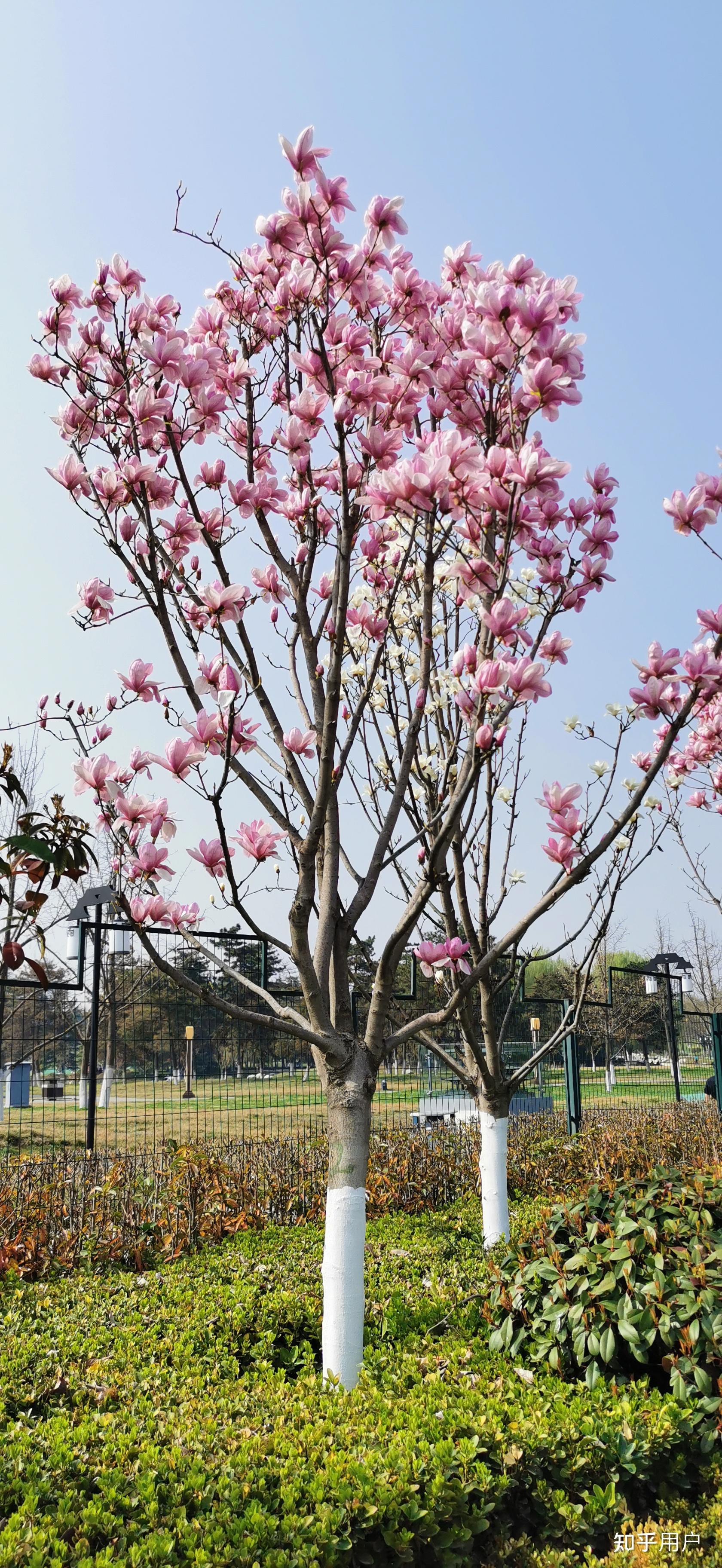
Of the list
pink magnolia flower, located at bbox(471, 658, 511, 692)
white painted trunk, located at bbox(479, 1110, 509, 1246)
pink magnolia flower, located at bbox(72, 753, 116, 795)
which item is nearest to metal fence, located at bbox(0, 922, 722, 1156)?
white painted trunk, located at bbox(479, 1110, 509, 1246)

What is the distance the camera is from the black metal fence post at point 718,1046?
1195 centimetres

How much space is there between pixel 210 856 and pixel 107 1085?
531cm

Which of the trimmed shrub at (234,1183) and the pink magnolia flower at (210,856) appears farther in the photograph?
the trimmed shrub at (234,1183)

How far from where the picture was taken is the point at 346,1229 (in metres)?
3.04

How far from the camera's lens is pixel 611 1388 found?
303cm

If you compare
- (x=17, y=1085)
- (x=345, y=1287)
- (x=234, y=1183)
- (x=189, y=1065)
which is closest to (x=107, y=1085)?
(x=189, y=1065)

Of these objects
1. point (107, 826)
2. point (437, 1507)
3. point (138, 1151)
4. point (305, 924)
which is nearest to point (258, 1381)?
point (437, 1507)

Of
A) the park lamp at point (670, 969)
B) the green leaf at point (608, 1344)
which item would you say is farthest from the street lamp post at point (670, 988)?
the green leaf at point (608, 1344)

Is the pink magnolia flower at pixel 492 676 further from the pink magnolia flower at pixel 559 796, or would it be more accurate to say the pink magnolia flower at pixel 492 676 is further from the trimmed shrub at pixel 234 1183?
the trimmed shrub at pixel 234 1183

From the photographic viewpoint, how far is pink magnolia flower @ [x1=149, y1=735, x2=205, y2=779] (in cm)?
265

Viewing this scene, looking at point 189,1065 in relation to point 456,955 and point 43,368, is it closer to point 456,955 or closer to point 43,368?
point 456,955

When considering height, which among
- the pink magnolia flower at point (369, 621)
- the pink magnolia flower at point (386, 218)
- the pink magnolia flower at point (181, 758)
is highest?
the pink magnolia flower at point (386, 218)

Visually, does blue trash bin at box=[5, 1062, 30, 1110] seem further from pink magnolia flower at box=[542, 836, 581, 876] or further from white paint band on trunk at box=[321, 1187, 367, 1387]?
pink magnolia flower at box=[542, 836, 581, 876]

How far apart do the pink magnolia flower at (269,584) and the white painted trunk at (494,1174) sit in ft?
9.06
